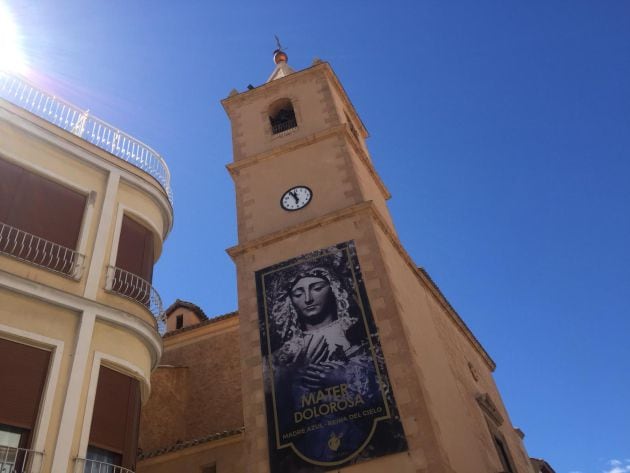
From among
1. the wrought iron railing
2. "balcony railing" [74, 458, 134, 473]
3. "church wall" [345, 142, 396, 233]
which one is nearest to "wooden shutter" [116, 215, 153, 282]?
"balcony railing" [74, 458, 134, 473]

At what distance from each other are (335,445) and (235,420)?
235 inches

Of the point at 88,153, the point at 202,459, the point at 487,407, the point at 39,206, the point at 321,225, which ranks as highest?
the point at 321,225

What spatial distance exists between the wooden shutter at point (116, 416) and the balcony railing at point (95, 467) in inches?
7.5

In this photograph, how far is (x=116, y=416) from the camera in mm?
9156

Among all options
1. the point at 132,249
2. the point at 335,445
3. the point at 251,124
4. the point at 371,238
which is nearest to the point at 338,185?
the point at 371,238

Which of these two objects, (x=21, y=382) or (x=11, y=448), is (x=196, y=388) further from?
(x=11, y=448)

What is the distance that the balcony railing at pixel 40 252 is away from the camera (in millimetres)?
8992

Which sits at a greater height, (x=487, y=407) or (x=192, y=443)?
(x=487, y=407)

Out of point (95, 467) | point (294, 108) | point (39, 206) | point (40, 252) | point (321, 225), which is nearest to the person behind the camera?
point (95, 467)

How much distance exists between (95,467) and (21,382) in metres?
1.58

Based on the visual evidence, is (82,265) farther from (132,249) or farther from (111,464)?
(111,464)

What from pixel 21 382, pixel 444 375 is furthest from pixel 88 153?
pixel 444 375

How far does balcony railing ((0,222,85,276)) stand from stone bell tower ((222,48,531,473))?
416cm

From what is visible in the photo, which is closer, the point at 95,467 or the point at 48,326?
the point at 95,467
